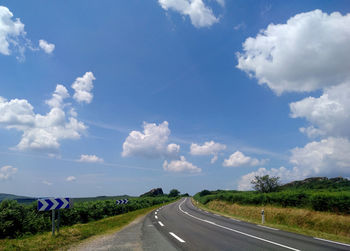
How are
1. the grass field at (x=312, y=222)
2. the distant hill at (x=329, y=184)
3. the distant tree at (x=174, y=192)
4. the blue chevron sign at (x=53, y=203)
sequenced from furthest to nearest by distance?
the distant tree at (x=174, y=192) → the distant hill at (x=329, y=184) → the grass field at (x=312, y=222) → the blue chevron sign at (x=53, y=203)

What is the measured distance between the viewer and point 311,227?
15.8 m

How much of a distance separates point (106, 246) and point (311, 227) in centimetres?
1434

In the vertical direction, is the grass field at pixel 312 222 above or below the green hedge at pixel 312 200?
below

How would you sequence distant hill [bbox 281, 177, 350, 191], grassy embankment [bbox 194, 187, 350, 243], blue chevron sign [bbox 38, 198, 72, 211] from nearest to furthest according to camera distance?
blue chevron sign [bbox 38, 198, 72, 211] → grassy embankment [bbox 194, 187, 350, 243] → distant hill [bbox 281, 177, 350, 191]

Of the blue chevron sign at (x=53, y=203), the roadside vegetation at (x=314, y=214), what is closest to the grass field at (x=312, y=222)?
the roadside vegetation at (x=314, y=214)

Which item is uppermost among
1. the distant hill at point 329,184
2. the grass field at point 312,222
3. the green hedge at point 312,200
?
the distant hill at point 329,184

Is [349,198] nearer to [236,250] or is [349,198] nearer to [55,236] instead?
[236,250]

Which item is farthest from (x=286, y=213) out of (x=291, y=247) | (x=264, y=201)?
(x=291, y=247)

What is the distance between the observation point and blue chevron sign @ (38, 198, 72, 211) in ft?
34.1

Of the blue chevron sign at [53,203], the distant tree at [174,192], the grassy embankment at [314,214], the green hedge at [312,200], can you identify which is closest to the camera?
the blue chevron sign at [53,203]

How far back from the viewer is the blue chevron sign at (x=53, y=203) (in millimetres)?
10383

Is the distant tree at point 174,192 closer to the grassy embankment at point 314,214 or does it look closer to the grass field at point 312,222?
the grassy embankment at point 314,214

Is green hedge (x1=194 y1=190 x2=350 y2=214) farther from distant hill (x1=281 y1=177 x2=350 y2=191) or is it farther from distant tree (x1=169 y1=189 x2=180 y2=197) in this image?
distant tree (x1=169 y1=189 x2=180 y2=197)

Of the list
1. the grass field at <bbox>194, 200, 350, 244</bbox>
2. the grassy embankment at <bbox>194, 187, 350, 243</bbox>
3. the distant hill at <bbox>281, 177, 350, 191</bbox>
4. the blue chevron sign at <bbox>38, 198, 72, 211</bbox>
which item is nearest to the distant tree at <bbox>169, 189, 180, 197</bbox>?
the distant hill at <bbox>281, 177, 350, 191</bbox>
